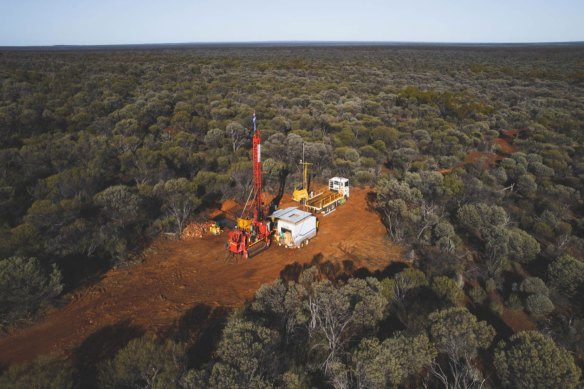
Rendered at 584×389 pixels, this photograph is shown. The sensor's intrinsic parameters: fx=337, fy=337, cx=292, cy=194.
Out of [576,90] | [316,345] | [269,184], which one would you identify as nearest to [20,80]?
[269,184]

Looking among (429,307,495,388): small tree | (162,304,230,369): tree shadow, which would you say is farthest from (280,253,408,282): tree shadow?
(429,307,495,388): small tree

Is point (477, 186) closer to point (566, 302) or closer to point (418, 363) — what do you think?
point (566, 302)

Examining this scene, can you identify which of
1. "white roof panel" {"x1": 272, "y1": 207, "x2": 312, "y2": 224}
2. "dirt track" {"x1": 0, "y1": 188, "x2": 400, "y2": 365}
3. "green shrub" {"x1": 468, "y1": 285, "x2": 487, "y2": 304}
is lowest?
"green shrub" {"x1": 468, "y1": 285, "x2": 487, "y2": 304}

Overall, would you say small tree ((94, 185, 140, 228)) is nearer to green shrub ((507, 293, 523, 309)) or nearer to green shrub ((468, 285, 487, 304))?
green shrub ((468, 285, 487, 304))

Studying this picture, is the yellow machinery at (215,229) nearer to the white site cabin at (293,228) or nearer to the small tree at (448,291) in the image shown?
the white site cabin at (293,228)

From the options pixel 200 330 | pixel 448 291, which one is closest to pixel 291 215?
pixel 200 330

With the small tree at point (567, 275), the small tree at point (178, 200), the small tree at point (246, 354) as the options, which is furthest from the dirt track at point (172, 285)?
the small tree at point (567, 275)

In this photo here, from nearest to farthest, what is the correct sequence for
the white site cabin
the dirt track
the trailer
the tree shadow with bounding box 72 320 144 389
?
the tree shadow with bounding box 72 320 144 389
the dirt track
the white site cabin
the trailer
